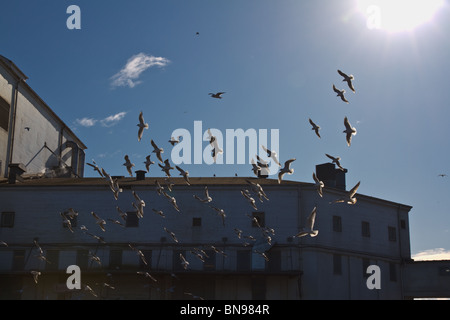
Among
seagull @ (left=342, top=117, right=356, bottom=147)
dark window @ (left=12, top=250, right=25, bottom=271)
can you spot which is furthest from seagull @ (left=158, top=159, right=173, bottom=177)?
dark window @ (left=12, top=250, right=25, bottom=271)

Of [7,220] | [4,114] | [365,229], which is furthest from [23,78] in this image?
[365,229]

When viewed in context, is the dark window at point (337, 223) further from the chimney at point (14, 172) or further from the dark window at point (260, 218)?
the chimney at point (14, 172)

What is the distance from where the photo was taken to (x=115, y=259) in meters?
61.0

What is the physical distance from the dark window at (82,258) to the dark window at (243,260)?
13.8 meters

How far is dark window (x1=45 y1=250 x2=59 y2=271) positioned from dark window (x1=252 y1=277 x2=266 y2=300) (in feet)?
59.3

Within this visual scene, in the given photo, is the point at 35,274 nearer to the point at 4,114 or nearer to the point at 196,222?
the point at 196,222

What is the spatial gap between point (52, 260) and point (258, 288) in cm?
1902

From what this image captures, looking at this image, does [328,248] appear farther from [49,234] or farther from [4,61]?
[4,61]

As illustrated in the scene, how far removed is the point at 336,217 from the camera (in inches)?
2537

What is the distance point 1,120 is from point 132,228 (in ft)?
58.0

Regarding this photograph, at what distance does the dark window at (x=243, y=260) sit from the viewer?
60844mm

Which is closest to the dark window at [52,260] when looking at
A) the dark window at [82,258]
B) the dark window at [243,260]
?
the dark window at [82,258]

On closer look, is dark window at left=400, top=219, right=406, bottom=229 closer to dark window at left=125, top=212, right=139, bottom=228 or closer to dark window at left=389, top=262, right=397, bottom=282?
dark window at left=389, top=262, right=397, bottom=282

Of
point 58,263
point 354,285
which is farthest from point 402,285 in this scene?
point 58,263
